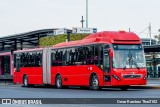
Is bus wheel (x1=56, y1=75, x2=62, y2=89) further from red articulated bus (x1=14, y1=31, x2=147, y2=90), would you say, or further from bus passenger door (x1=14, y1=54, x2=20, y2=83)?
bus passenger door (x1=14, y1=54, x2=20, y2=83)

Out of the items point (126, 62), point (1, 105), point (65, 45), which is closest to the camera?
point (1, 105)

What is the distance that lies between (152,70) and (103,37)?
29.3 metres

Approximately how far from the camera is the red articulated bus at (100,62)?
29.9 metres

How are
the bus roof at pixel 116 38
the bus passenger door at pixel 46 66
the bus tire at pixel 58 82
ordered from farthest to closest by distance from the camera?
the bus passenger door at pixel 46 66
the bus tire at pixel 58 82
the bus roof at pixel 116 38

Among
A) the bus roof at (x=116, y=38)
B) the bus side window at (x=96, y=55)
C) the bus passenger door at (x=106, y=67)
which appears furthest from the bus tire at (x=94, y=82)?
the bus roof at (x=116, y=38)

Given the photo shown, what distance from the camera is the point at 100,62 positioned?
3050cm

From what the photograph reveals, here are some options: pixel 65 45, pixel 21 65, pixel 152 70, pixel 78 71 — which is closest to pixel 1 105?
pixel 78 71

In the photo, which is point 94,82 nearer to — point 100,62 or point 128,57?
point 100,62

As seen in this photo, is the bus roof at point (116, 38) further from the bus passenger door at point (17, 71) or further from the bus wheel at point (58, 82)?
the bus passenger door at point (17, 71)

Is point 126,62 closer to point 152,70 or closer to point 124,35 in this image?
point 124,35

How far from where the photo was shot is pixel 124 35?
102ft

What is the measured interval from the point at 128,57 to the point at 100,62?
5.10ft

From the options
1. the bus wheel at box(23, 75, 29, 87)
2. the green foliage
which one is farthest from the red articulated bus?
the green foliage

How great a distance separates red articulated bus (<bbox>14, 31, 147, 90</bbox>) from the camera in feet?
98.2
